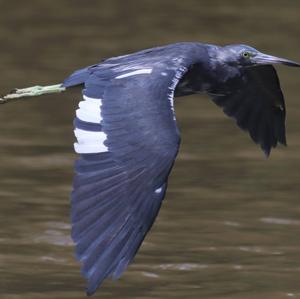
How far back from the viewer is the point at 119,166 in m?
5.45

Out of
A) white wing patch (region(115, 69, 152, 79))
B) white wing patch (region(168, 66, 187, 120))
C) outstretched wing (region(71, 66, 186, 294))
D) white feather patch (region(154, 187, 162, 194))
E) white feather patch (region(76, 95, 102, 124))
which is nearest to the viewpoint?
outstretched wing (region(71, 66, 186, 294))

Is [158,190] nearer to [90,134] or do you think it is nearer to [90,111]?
[90,134]

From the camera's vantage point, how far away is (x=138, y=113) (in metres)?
5.68

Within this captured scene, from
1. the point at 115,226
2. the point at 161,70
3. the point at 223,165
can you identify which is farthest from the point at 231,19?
the point at 115,226

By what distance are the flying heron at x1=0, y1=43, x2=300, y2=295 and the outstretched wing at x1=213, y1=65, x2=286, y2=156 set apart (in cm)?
25

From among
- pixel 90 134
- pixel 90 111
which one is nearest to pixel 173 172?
pixel 90 111

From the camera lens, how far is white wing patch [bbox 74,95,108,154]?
5.41 m

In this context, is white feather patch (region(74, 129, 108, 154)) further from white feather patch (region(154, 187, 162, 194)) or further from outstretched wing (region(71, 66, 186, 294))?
white feather patch (region(154, 187, 162, 194))

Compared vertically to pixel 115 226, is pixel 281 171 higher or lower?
lower

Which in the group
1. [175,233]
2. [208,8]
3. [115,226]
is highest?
[115,226]

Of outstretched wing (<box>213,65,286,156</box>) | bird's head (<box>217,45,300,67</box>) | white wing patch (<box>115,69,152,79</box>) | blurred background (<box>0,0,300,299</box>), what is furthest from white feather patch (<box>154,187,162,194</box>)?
outstretched wing (<box>213,65,286,156</box>)

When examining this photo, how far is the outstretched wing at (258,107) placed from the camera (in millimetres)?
7039

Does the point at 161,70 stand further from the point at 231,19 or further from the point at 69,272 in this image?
the point at 231,19

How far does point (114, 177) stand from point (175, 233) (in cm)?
193
